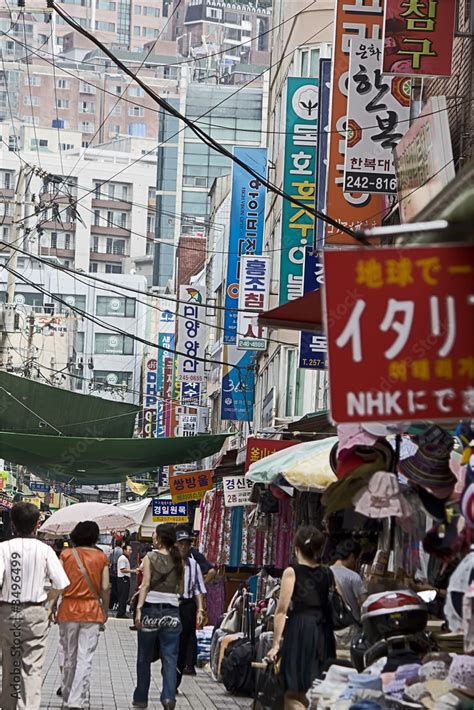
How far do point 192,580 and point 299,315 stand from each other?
21.6 feet

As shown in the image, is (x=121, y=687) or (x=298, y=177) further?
(x=298, y=177)

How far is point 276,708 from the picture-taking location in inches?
446

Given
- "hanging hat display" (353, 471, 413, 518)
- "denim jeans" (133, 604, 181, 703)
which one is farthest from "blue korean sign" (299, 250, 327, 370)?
"hanging hat display" (353, 471, 413, 518)

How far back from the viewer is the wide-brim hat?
8.97 meters

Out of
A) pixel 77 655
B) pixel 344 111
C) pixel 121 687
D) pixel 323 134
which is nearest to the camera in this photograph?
pixel 77 655

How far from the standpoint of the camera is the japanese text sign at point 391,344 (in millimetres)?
4836

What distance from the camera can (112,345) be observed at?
122062 millimetres

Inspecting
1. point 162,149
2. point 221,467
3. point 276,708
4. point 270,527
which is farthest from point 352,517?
point 162,149

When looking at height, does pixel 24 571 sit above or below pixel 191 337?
below

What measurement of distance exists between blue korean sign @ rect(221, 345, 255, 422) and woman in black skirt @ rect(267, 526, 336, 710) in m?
26.2

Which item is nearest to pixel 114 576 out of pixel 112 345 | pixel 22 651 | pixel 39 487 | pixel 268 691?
pixel 268 691

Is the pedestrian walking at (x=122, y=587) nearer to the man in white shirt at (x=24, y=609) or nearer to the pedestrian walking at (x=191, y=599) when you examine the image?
the pedestrian walking at (x=191, y=599)

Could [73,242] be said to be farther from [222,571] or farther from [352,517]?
[352,517]

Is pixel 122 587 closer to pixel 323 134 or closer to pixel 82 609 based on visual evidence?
pixel 323 134
